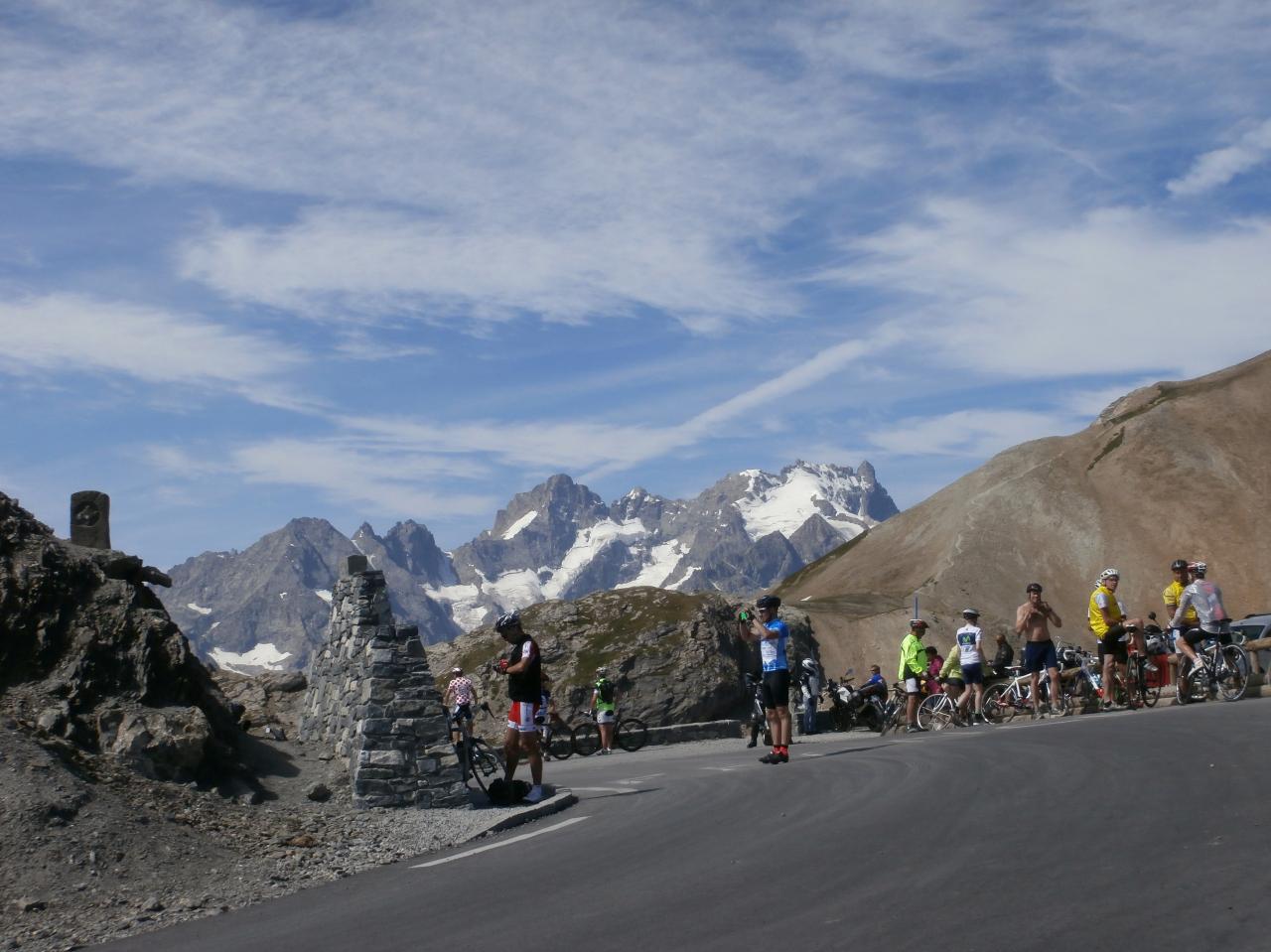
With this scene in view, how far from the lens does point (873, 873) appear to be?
7.50 meters

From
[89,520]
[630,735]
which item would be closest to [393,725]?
[89,520]

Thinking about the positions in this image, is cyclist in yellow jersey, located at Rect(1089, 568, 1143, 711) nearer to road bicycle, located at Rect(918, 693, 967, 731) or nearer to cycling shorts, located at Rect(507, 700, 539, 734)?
road bicycle, located at Rect(918, 693, 967, 731)

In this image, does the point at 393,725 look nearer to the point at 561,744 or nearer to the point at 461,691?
the point at 461,691

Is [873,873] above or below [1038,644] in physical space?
below

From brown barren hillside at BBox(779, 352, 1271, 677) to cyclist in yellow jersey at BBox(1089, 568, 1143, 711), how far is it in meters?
59.8

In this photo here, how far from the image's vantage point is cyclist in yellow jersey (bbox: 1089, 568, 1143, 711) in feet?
60.9

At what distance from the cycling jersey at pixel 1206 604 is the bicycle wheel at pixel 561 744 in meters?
12.3

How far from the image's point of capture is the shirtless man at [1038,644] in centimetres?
1917

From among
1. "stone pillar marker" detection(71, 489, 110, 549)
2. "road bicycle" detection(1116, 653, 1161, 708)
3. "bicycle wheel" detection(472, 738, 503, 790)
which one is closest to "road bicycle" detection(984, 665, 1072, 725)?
"road bicycle" detection(1116, 653, 1161, 708)

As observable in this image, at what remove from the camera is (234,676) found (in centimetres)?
2019

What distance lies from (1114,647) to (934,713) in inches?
134

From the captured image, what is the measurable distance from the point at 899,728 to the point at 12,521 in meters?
14.9

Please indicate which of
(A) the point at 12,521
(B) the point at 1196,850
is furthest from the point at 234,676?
(B) the point at 1196,850

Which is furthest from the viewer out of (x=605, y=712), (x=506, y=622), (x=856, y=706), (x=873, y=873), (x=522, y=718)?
(x=605, y=712)
